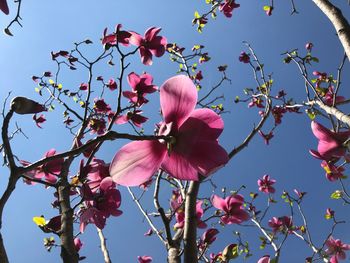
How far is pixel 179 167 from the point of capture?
33.2 inches

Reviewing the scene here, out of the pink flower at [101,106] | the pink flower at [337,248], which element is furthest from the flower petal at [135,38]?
the pink flower at [337,248]

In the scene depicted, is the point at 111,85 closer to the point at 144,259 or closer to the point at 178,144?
the point at 144,259

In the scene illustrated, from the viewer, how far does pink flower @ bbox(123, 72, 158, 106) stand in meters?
1.97

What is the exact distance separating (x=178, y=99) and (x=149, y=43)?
1.24m

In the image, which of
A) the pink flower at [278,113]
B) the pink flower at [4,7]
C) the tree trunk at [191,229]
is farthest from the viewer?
the pink flower at [278,113]

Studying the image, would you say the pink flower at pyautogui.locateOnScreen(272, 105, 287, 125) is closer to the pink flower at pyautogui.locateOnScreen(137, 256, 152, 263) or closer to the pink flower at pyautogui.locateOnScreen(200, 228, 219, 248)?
the pink flower at pyautogui.locateOnScreen(137, 256, 152, 263)

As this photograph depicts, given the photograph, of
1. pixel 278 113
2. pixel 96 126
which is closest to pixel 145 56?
pixel 96 126

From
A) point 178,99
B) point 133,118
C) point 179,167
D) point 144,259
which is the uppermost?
point 133,118

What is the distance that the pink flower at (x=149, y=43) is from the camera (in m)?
1.97

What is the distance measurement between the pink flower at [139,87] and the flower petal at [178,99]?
45.3 inches

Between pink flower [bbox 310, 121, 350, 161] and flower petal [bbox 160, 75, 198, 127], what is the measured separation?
2.41 feet

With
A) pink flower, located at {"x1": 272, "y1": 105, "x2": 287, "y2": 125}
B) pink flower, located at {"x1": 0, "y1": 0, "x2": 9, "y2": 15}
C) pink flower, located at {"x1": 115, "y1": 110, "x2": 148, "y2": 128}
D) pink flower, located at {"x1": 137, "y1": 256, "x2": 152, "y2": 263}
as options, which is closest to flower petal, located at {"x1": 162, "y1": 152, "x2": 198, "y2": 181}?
pink flower, located at {"x1": 0, "y1": 0, "x2": 9, "y2": 15}

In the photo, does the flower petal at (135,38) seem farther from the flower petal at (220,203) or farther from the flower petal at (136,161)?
the flower petal at (136,161)

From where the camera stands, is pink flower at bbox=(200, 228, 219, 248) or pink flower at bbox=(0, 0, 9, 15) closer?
pink flower at bbox=(0, 0, 9, 15)
